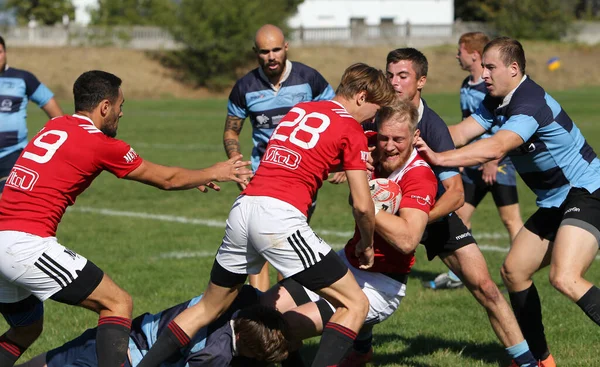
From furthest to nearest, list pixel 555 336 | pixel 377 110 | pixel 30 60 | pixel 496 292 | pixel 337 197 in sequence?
1. pixel 30 60
2. pixel 337 197
3. pixel 555 336
4. pixel 496 292
5. pixel 377 110

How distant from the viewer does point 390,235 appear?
5230mm

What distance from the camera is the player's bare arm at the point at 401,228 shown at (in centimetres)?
522

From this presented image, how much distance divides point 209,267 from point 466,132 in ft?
12.3

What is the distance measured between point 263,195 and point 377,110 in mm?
959

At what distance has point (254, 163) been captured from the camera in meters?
8.38

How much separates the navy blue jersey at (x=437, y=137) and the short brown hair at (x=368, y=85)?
2.60 feet

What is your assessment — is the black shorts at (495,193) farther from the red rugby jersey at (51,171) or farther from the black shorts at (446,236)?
the red rugby jersey at (51,171)

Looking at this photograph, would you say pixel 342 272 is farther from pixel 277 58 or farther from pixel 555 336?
pixel 277 58

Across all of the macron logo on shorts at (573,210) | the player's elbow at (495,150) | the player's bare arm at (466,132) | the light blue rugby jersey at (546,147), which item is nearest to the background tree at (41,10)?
the player's bare arm at (466,132)

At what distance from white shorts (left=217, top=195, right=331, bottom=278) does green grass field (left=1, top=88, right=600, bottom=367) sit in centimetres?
172

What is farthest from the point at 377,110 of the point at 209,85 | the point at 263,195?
the point at 209,85

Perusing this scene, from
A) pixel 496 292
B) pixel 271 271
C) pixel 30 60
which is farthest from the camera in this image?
pixel 30 60

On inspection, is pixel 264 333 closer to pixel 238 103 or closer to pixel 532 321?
pixel 532 321

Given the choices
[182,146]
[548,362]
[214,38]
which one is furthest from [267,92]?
[214,38]
